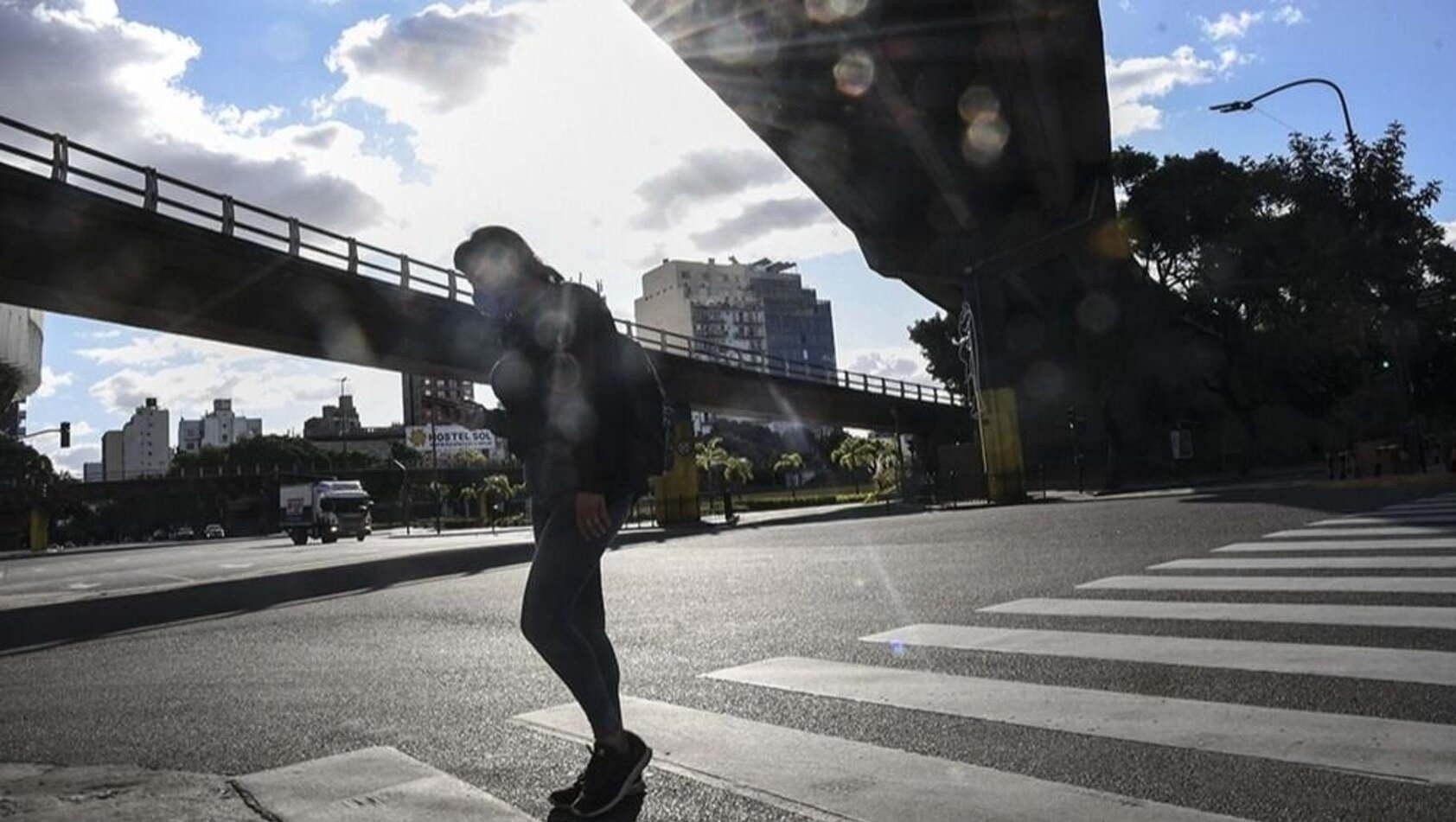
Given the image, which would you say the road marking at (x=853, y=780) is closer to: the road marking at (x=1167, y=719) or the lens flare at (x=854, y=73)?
the road marking at (x=1167, y=719)

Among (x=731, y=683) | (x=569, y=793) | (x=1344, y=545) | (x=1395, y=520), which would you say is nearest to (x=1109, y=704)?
(x=731, y=683)

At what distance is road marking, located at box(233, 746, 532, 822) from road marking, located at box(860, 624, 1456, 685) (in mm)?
2872

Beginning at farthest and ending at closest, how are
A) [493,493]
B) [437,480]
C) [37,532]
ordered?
1. [437,480]
2. [493,493]
3. [37,532]

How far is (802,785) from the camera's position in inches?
129

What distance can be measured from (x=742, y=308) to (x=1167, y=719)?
158m

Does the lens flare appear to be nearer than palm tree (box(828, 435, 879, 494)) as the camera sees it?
Yes

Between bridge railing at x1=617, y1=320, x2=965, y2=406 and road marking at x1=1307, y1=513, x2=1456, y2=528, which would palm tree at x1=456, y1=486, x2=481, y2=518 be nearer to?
bridge railing at x1=617, y1=320, x2=965, y2=406

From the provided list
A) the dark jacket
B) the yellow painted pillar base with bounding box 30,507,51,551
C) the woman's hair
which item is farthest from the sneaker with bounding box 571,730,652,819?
the yellow painted pillar base with bounding box 30,507,51,551

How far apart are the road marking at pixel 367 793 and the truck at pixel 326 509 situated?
165 feet

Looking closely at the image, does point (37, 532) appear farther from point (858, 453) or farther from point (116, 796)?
point (116, 796)

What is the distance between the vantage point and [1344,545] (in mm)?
8625

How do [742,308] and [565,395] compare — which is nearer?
[565,395]

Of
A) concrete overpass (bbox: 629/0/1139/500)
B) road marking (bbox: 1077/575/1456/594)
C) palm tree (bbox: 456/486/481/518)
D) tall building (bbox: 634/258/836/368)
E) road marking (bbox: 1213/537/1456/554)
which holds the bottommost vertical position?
road marking (bbox: 1077/575/1456/594)

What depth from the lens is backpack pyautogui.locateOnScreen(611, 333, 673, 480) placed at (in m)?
3.35
